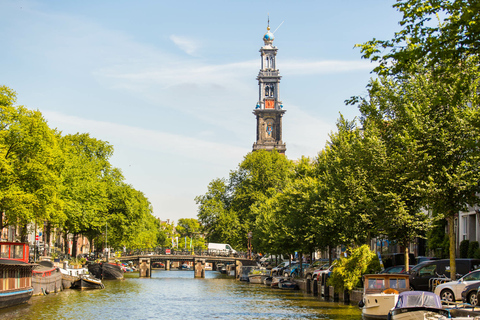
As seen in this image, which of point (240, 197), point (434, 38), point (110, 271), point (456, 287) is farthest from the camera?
point (240, 197)

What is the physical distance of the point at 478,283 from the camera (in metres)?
29.8

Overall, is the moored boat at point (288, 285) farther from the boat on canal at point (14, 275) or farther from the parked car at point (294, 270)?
the boat on canal at point (14, 275)

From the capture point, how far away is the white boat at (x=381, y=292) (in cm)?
3391

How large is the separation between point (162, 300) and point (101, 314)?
13.9 meters

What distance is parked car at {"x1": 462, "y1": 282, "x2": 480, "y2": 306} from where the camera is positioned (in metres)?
29.3

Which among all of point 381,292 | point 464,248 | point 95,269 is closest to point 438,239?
point 464,248

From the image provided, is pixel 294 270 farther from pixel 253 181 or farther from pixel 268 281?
pixel 253 181

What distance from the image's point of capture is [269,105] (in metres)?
159

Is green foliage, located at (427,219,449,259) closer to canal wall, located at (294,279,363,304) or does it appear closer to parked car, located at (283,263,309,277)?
canal wall, located at (294,279,363,304)

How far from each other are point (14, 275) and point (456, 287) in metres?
28.3

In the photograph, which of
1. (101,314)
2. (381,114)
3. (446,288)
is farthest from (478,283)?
(101,314)

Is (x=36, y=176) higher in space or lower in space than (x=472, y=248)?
higher

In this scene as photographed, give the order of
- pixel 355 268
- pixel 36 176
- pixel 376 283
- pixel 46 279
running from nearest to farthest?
pixel 376 283 → pixel 355 268 → pixel 36 176 → pixel 46 279

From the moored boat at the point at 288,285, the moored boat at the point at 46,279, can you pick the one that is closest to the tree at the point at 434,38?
the moored boat at the point at 46,279
